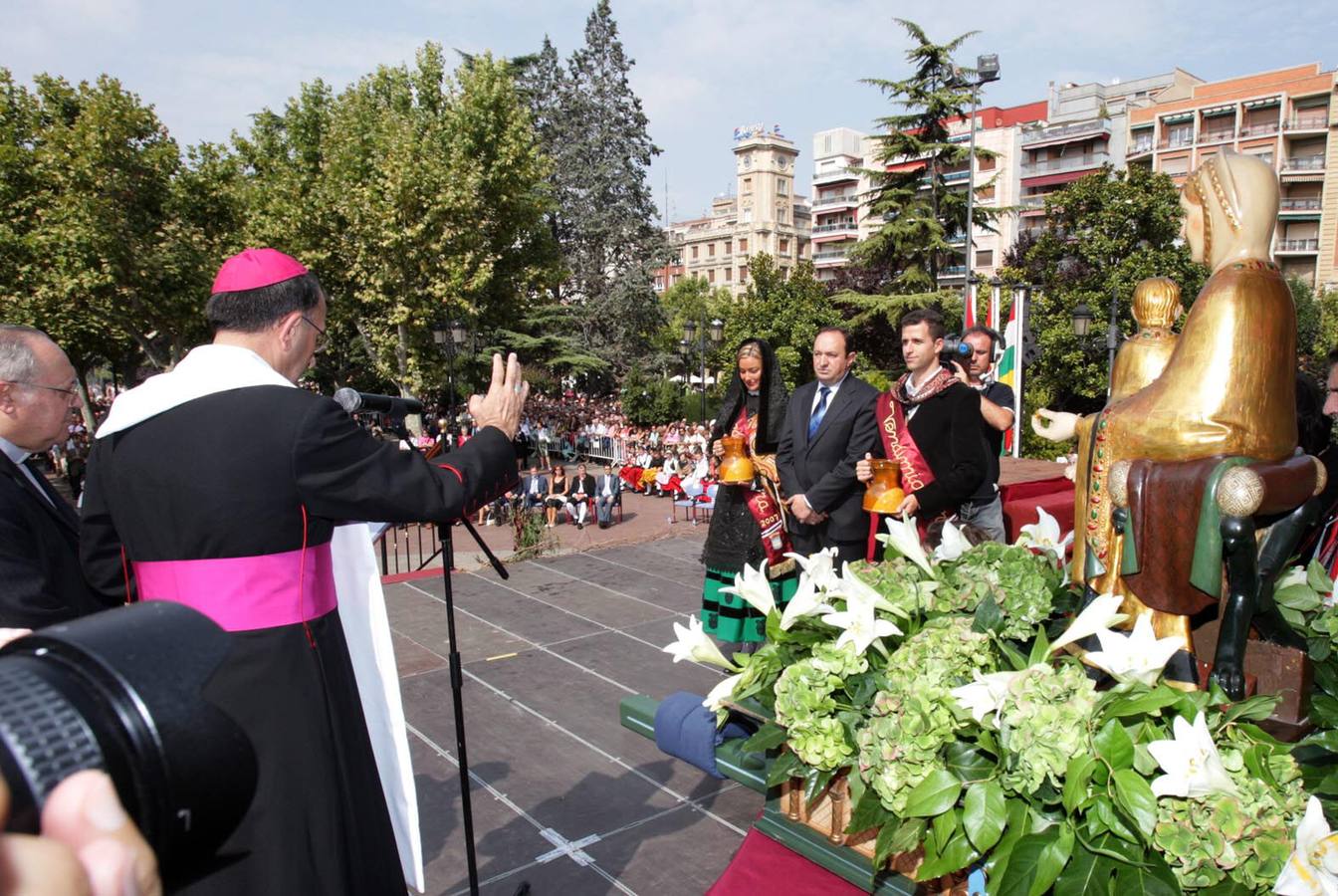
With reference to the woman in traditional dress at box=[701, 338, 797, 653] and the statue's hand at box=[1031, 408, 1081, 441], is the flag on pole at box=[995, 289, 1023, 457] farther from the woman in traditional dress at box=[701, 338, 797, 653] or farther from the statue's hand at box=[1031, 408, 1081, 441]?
the statue's hand at box=[1031, 408, 1081, 441]

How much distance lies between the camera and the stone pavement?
3408 millimetres

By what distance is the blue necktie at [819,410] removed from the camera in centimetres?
501

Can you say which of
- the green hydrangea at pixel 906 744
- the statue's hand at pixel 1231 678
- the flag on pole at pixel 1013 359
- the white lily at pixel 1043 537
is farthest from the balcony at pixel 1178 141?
the green hydrangea at pixel 906 744

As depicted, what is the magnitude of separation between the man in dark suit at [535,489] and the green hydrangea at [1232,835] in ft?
39.3

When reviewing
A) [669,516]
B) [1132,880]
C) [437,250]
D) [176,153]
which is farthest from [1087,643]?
[176,153]

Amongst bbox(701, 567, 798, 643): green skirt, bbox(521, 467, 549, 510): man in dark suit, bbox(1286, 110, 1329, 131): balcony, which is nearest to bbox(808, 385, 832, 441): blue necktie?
bbox(701, 567, 798, 643): green skirt

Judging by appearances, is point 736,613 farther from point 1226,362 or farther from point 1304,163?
point 1304,163

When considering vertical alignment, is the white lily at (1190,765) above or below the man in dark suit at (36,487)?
below

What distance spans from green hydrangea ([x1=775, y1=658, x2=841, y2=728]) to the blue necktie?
3.23 m

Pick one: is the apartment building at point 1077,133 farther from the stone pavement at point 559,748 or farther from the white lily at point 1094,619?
the white lily at point 1094,619

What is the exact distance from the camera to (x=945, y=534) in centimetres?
276

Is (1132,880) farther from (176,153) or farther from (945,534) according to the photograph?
(176,153)

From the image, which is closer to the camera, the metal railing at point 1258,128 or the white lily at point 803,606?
the white lily at point 803,606

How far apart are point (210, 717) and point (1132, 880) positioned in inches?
58.4
